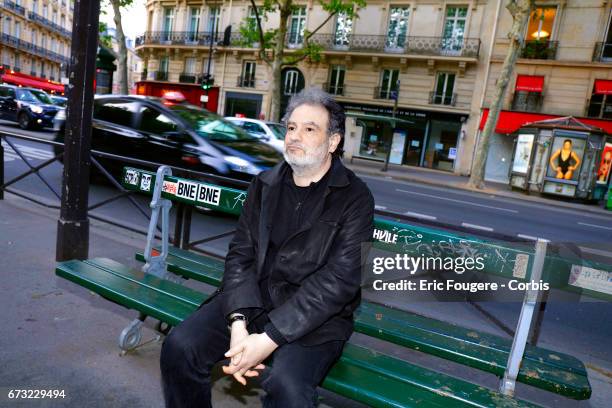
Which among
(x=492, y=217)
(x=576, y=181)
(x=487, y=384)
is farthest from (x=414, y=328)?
(x=576, y=181)

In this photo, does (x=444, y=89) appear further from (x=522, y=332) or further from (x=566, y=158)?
(x=522, y=332)

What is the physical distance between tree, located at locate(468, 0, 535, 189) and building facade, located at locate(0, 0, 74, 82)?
149ft

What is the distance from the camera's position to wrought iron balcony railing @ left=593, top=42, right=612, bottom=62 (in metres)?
22.2

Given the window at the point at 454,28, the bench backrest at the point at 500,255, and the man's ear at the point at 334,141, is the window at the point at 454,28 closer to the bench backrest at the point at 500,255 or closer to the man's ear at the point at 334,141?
the bench backrest at the point at 500,255

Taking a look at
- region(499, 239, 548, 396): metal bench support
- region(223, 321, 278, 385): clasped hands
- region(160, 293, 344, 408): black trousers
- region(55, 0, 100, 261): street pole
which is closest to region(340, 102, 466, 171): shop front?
region(55, 0, 100, 261): street pole

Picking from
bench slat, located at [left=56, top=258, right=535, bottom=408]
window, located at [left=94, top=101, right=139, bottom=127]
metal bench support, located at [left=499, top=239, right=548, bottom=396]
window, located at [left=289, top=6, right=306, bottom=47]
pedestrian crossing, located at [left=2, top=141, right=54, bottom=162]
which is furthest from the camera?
window, located at [left=289, top=6, right=306, bottom=47]

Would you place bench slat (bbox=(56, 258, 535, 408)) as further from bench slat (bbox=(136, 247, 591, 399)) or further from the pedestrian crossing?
the pedestrian crossing

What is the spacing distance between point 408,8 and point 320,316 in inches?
1094

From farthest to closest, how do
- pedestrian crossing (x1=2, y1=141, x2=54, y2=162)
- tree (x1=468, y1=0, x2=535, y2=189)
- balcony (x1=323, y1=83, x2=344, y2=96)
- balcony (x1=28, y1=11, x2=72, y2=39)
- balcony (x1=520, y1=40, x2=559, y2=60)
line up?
1. balcony (x1=28, y1=11, x2=72, y2=39)
2. balcony (x1=323, y1=83, x2=344, y2=96)
3. balcony (x1=520, y1=40, x2=559, y2=60)
4. tree (x1=468, y1=0, x2=535, y2=189)
5. pedestrian crossing (x1=2, y1=141, x2=54, y2=162)

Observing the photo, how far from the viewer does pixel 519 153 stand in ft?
64.2

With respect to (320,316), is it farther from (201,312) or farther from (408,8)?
(408,8)

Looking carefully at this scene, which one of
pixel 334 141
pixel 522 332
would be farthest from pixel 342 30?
pixel 522 332

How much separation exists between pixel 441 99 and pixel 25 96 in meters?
20.6

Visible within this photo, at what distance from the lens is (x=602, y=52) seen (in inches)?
878
